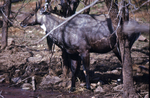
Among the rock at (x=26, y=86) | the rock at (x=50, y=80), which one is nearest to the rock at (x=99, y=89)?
the rock at (x=50, y=80)

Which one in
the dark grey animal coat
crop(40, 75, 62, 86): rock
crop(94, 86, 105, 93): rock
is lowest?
crop(94, 86, 105, 93): rock

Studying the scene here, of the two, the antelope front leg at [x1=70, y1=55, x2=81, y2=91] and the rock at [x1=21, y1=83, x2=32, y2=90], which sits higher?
the antelope front leg at [x1=70, y1=55, x2=81, y2=91]

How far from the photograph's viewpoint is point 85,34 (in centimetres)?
622

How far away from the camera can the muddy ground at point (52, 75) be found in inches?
239

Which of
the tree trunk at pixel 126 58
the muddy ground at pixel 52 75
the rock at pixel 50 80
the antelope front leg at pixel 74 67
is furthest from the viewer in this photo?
the rock at pixel 50 80

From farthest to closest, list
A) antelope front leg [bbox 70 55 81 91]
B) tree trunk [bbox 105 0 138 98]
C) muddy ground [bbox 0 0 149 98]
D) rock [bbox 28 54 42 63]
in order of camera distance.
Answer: rock [bbox 28 54 42 63], antelope front leg [bbox 70 55 81 91], muddy ground [bbox 0 0 149 98], tree trunk [bbox 105 0 138 98]

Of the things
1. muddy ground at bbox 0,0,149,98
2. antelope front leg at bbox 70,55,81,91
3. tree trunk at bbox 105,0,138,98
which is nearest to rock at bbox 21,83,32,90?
muddy ground at bbox 0,0,149,98

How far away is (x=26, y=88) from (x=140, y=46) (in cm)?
634

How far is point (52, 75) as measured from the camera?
7.52 m

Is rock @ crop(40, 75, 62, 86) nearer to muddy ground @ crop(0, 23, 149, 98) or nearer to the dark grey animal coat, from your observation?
muddy ground @ crop(0, 23, 149, 98)

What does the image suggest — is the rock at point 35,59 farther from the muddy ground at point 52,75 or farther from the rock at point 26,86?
the rock at point 26,86

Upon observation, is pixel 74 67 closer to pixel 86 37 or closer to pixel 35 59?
pixel 86 37

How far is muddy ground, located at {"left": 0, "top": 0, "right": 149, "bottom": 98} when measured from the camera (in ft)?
19.9

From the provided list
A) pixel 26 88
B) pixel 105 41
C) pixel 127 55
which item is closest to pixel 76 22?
pixel 105 41
